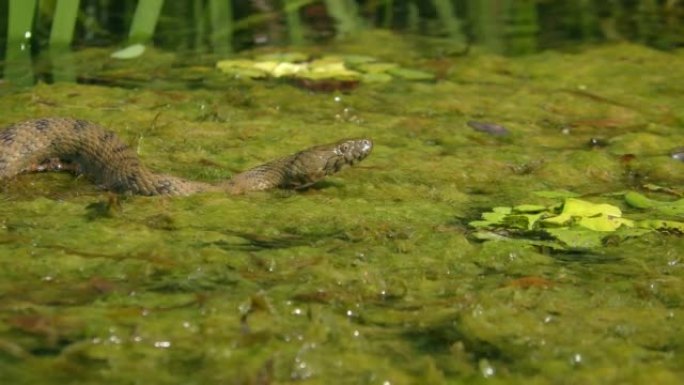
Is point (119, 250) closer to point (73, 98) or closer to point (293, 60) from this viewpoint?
point (73, 98)

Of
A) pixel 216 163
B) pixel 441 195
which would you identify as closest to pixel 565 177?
pixel 441 195

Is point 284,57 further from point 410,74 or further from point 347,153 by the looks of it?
point 347,153

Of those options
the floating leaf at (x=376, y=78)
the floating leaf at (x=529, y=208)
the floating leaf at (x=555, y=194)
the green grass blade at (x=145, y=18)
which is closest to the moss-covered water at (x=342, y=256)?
the floating leaf at (x=555, y=194)

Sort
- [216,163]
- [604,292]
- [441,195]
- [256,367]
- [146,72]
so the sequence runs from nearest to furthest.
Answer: [256,367]
[604,292]
[441,195]
[216,163]
[146,72]

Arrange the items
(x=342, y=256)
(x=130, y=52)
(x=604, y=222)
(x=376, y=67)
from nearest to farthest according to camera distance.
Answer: (x=342, y=256), (x=604, y=222), (x=376, y=67), (x=130, y=52)

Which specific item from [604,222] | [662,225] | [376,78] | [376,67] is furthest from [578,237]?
[376,67]

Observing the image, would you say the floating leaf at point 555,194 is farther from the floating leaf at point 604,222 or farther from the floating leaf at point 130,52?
the floating leaf at point 130,52
